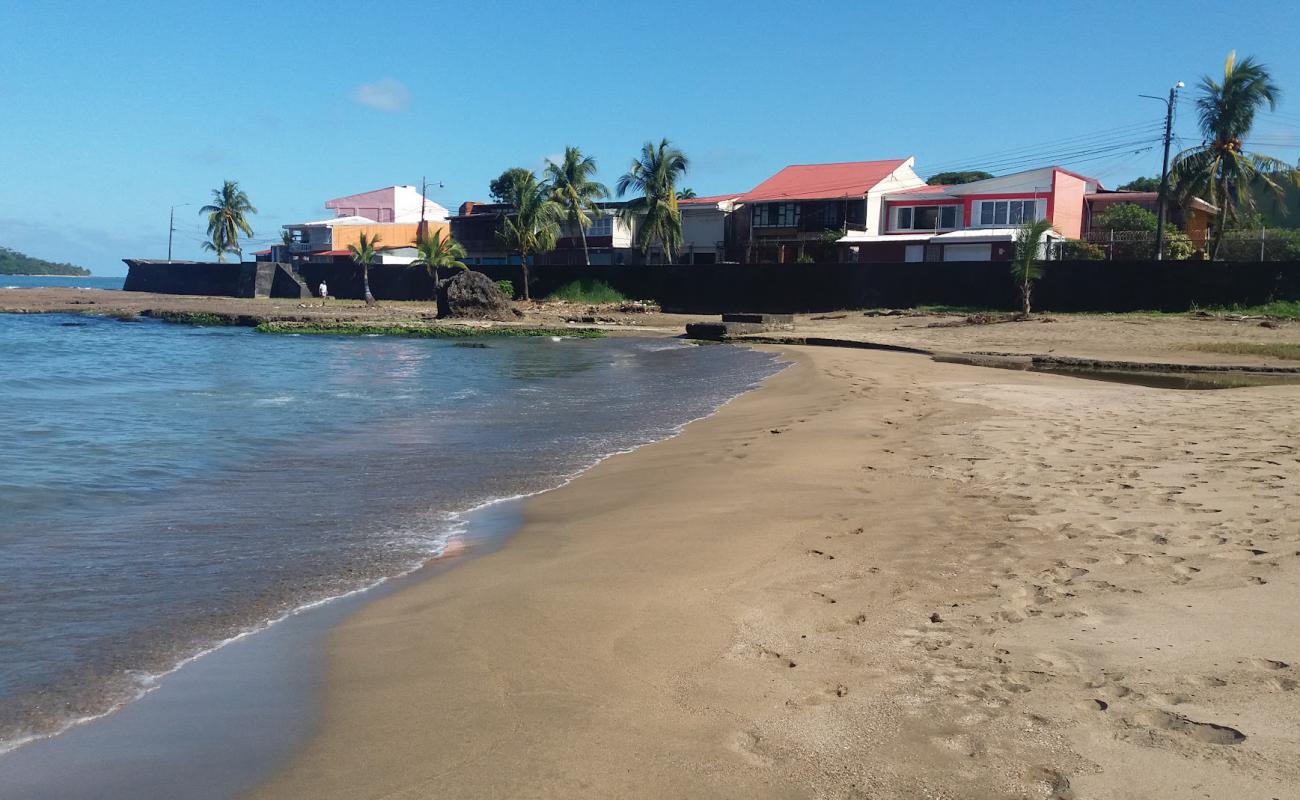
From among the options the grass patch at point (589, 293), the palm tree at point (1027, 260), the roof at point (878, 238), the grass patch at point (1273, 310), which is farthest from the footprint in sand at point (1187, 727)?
the roof at point (878, 238)

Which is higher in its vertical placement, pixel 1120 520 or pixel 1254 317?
pixel 1254 317

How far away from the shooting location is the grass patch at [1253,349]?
1786cm

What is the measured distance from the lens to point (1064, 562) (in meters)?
5.30

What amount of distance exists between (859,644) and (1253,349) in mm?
18713

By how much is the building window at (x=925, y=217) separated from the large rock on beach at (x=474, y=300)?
21.9 m

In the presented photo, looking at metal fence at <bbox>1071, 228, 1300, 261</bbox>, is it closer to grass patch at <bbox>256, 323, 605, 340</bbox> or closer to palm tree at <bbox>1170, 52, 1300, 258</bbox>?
palm tree at <bbox>1170, 52, 1300, 258</bbox>

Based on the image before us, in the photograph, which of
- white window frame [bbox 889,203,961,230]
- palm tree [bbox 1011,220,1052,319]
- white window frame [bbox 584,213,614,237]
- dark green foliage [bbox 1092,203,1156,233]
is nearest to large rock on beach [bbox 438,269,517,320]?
palm tree [bbox 1011,220,1052,319]

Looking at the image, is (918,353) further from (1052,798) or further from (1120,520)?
(1052,798)

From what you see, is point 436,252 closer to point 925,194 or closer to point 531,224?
point 531,224

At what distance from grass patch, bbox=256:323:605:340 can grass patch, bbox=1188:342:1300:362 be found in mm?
18969

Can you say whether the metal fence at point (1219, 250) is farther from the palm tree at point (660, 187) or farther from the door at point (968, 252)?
the palm tree at point (660, 187)

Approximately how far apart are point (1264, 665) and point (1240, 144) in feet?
130

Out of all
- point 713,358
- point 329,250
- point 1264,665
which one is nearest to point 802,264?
point 713,358

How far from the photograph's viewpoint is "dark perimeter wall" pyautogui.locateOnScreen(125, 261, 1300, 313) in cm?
2716
